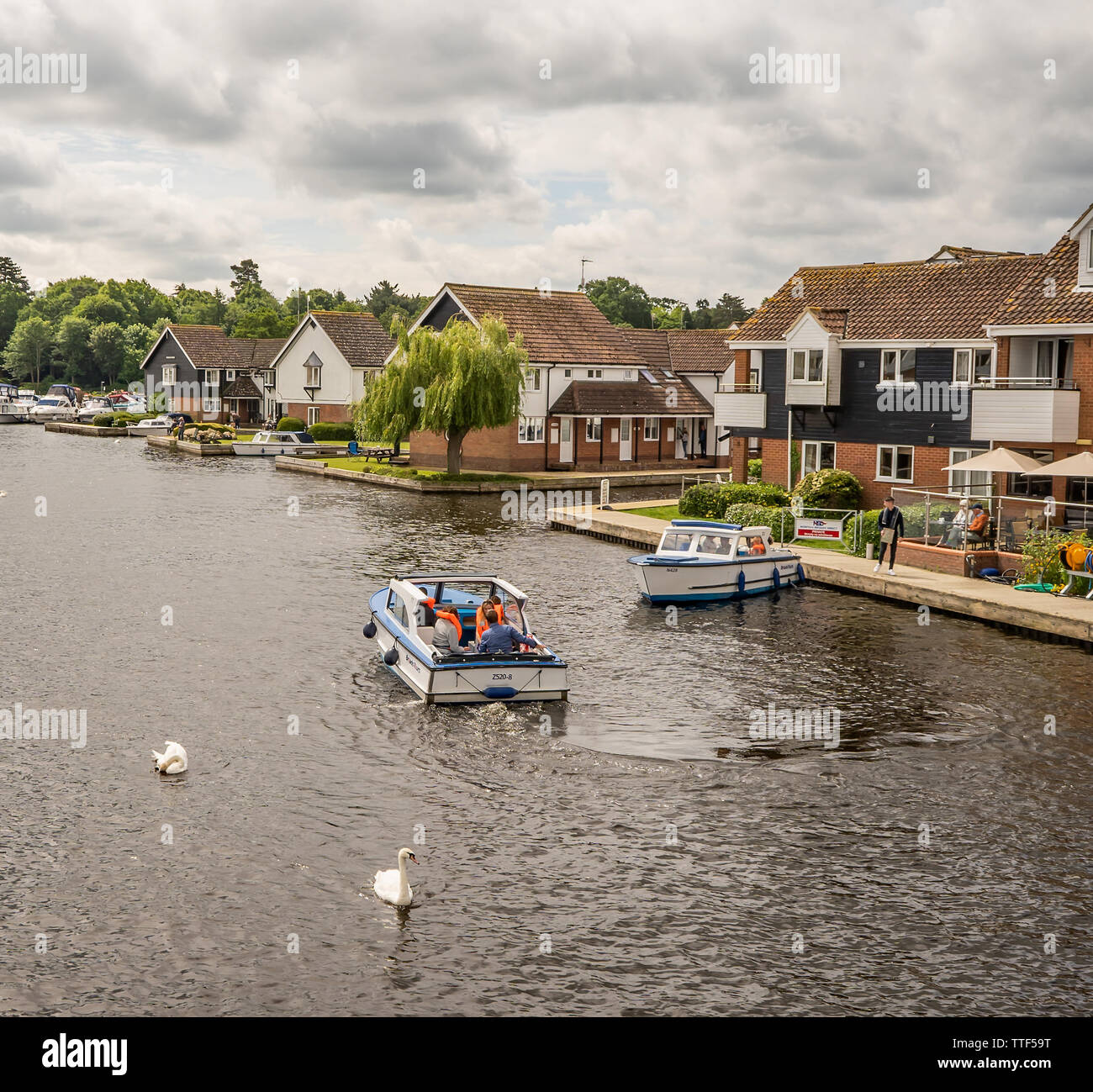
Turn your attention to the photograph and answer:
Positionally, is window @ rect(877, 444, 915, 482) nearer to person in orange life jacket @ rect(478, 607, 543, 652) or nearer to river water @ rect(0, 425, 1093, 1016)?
river water @ rect(0, 425, 1093, 1016)

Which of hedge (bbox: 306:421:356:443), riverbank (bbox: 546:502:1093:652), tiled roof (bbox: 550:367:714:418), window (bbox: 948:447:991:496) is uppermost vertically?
tiled roof (bbox: 550:367:714:418)

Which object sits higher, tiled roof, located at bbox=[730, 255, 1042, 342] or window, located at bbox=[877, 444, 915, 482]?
tiled roof, located at bbox=[730, 255, 1042, 342]

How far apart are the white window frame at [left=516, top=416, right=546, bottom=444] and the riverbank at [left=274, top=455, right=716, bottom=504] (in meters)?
1.86

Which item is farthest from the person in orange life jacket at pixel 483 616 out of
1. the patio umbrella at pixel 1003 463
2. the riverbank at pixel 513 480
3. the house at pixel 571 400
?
the house at pixel 571 400

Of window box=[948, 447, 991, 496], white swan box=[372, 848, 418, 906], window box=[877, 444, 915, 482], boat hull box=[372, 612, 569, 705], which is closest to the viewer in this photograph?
white swan box=[372, 848, 418, 906]

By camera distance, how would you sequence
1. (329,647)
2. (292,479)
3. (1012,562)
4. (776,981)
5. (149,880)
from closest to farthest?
(776,981) → (149,880) → (329,647) → (1012,562) → (292,479)

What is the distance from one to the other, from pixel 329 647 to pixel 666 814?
11409 millimetres

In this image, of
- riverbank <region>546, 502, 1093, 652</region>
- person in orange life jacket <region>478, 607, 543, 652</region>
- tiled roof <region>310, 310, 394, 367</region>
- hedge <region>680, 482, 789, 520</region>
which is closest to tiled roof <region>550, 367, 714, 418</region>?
hedge <region>680, 482, 789, 520</region>

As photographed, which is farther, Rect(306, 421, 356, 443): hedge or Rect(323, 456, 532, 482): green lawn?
Rect(306, 421, 356, 443): hedge

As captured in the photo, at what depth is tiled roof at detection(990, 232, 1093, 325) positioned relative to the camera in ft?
123

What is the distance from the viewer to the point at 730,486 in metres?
46.4

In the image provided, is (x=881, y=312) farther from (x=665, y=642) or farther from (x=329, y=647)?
(x=329, y=647)

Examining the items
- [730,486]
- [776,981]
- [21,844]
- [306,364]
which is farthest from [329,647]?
[306,364]

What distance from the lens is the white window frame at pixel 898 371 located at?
44.9 m
